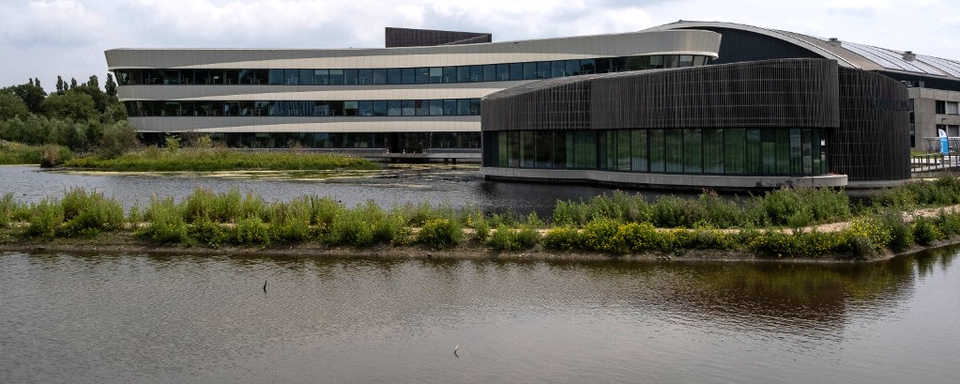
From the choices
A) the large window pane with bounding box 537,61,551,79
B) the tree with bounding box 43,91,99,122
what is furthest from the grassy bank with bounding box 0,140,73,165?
the tree with bounding box 43,91,99,122

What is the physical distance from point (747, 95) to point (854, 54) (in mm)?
52115

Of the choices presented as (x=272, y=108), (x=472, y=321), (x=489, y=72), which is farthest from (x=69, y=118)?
(x=472, y=321)

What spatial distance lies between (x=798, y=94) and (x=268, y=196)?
2354 cm

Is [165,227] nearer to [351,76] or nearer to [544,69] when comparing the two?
[544,69]

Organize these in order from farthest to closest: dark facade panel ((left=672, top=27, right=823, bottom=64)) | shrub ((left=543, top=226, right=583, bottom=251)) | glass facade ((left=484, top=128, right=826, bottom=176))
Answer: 1. dark facade panel ((left=672, top=27, right=823, bottom=64))
2. glass facade ((left=484, top=128, right=826, bottom=176))
3. shrub ((left=543, top=226, right=583, bottom=251))

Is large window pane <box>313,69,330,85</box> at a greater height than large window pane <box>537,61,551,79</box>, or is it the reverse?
large window pane <box>313,69,330,85</box>

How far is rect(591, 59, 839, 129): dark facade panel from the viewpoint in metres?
39.2

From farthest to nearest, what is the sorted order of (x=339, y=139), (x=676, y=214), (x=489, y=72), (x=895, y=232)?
(x=339, y=139), (x=489, y=72), (x=676, y=214), (x=895, y=232)

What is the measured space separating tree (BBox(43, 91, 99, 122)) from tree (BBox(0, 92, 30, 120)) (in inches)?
142

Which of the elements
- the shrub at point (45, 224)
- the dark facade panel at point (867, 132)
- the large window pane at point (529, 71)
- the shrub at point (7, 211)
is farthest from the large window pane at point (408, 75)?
the shrub at point (45, 224)

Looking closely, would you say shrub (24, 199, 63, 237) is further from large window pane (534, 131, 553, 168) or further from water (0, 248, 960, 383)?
large window pane (534, 131, 553, 168)

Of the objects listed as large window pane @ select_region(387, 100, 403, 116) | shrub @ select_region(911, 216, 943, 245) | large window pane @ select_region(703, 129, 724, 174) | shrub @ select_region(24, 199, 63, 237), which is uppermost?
large window pane @ select_region(387, 100, 403, 116)

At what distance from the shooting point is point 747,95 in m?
39.9

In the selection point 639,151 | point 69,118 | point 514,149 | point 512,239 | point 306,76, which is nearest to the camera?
point 512,239
